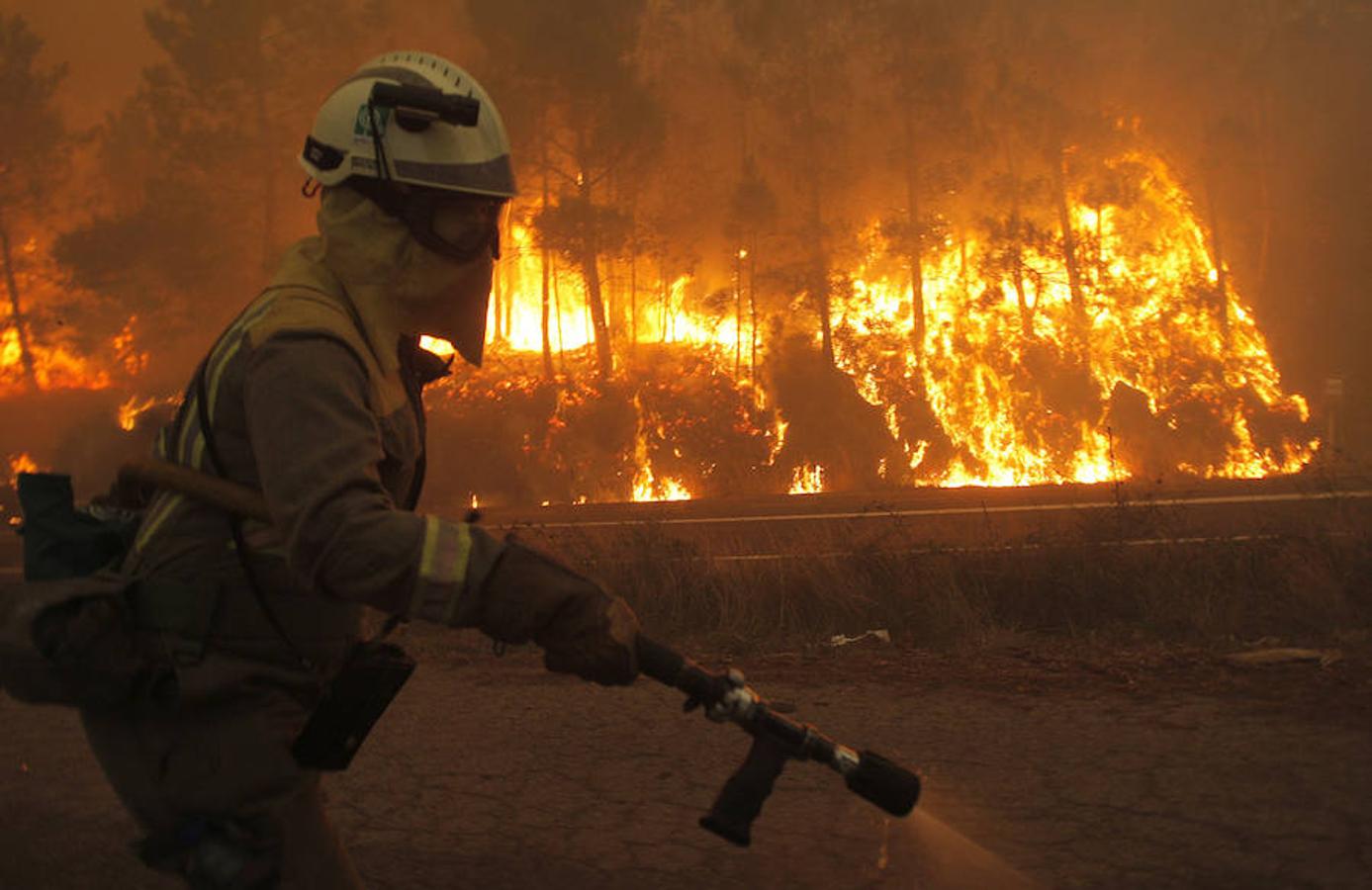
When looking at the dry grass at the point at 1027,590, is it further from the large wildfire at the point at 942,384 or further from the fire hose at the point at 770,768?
the large wildfire at the point at 942,384

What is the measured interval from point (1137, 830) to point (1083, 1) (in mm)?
38039

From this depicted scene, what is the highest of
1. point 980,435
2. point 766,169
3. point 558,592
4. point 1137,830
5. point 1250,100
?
point 1250,100

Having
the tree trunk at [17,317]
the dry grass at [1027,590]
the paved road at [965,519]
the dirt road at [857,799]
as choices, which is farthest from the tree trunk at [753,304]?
the dirt road at [857,799]

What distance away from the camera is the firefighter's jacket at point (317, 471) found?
5.99 ft

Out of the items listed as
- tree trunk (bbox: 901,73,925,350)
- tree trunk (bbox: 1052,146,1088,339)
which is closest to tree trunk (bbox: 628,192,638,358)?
tree trunk (bbox: 901,73,925,350)

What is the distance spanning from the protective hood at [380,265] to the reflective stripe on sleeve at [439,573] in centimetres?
48

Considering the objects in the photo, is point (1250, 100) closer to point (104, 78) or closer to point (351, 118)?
point (104, 78)

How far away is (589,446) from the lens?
30.1 metres

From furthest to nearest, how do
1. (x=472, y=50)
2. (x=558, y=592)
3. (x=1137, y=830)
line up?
1. (x=472, y=50)
2. (x=1137, y=830)
3. (x=558, y=592)

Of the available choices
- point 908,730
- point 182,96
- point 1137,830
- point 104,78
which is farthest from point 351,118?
point 104,78

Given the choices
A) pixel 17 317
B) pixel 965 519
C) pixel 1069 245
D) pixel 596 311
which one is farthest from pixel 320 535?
pixel 17 317

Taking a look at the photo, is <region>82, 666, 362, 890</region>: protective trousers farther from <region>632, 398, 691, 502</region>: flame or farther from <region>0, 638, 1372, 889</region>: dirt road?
<region>632, 398, 691, 502</region>: flame

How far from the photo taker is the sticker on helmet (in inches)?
86.7

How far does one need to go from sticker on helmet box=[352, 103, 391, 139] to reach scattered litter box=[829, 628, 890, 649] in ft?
17.1
